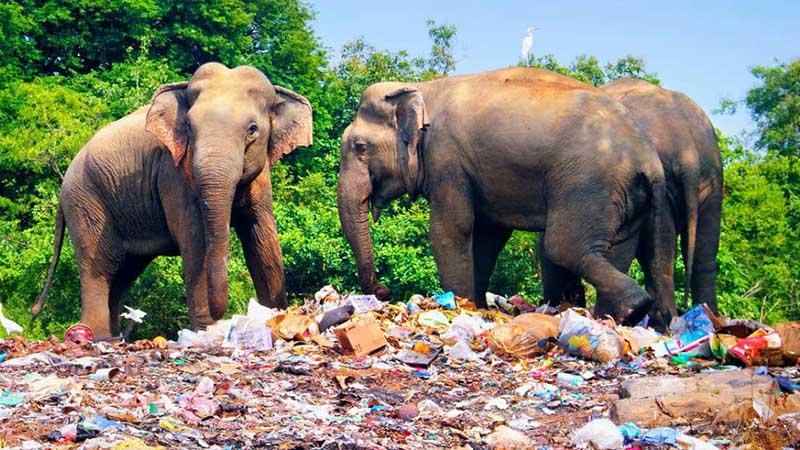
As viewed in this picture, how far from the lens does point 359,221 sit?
1193cm

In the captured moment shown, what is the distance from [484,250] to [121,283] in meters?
3.91

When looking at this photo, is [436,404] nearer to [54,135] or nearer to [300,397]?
[300,397]

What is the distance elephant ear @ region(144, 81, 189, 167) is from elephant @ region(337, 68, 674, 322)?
1.63 meters

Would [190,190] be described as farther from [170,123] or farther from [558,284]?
[558,284]

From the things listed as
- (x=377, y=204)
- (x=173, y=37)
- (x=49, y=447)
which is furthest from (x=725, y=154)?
(x=49, y=447)

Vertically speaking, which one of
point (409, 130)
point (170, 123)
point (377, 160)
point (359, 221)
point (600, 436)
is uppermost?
point (170, 123)

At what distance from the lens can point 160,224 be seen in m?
12.3

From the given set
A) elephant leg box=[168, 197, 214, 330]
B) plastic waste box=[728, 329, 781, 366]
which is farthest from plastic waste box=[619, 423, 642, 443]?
elephant leg box=[168, 197, 214, 330]

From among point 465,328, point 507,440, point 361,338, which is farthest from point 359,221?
point 507,440

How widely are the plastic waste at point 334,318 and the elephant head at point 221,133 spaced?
1.32 meters

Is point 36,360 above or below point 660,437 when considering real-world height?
above

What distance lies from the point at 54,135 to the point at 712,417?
12.4 meters

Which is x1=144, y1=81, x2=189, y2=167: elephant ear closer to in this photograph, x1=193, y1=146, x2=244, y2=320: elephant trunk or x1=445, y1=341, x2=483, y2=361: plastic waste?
x1=193, y1=146, x2=244, y2=320: elephant trunk

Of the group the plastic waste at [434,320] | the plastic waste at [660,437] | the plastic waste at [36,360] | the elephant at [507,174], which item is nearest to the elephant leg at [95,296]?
the elephant at [507,174]
